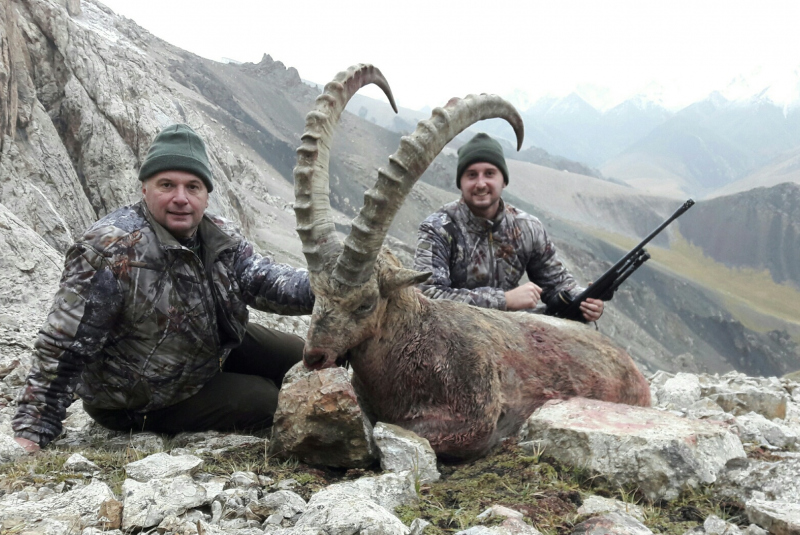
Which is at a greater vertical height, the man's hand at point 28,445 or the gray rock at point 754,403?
the man's hand at point 28,445

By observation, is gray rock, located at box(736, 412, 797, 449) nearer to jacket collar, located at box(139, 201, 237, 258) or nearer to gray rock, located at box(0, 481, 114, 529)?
jacket collar, located at box(139, 201, 237, 258)

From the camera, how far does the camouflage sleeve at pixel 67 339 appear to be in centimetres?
450

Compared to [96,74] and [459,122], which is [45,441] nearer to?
[459,122]

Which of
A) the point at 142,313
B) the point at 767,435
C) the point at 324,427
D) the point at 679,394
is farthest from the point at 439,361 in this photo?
the point at 679,394

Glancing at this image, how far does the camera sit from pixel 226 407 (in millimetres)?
5598

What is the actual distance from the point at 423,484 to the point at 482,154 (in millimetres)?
4387

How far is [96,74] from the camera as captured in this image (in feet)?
61.3

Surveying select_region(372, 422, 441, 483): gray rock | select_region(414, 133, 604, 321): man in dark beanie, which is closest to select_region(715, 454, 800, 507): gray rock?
select_region(372, 422, 441, 483): gray rock

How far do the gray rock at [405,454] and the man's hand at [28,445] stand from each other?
250cm

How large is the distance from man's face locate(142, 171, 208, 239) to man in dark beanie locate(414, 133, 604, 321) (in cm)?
287

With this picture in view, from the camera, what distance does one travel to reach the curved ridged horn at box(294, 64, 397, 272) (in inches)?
187

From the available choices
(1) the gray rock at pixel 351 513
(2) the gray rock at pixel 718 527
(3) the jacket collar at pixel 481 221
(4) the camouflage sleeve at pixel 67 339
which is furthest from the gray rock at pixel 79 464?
(3) the jacket collar at pixel 481 221

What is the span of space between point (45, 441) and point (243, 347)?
2036 millimetres

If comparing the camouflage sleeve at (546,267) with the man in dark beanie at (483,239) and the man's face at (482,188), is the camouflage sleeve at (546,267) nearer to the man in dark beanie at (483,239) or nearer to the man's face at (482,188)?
the man in dark beanie at (483,239)
